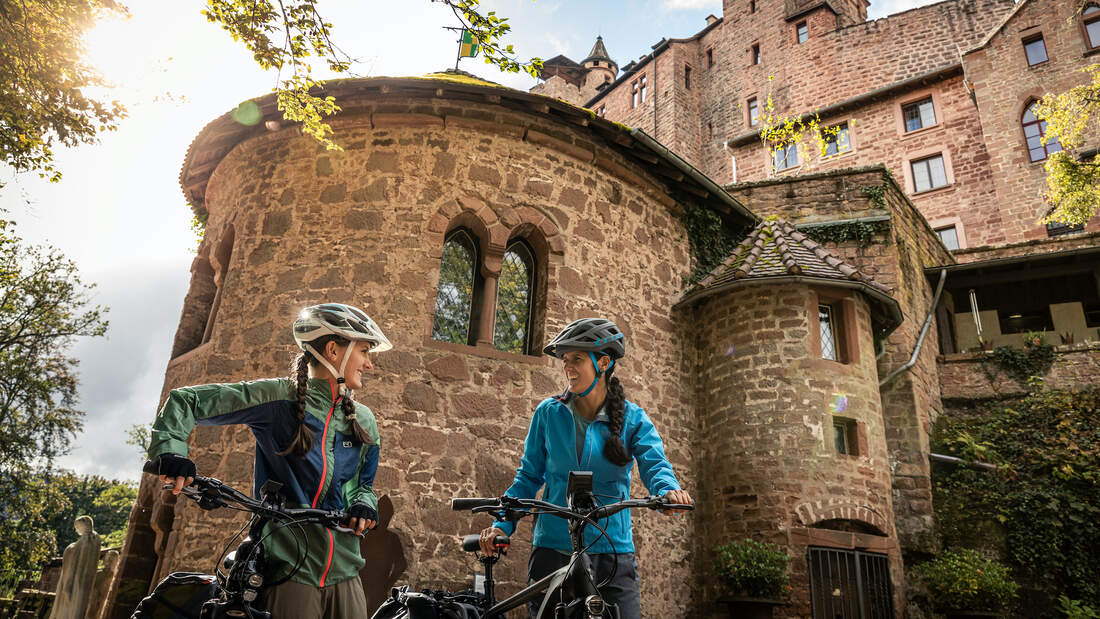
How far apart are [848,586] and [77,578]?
383 inches

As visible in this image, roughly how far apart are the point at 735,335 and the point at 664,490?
716cm

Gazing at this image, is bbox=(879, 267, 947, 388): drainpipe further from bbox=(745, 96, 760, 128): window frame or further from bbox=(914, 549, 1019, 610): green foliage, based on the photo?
bbox=(745, 96, 760, 128): window frame

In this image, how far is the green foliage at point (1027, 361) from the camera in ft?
40.7

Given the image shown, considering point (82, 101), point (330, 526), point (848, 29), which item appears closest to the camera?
point (330, 526)

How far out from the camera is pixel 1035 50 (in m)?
22.3

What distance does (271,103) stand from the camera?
8391 mm

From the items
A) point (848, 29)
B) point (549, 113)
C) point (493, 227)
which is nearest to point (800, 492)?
point (493, 227)

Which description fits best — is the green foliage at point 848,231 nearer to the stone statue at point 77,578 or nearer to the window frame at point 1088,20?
the stone statue at point 77,578

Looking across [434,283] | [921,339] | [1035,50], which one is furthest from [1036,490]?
[1035,50]

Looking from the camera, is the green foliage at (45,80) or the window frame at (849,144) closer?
the green foliage at (45,80)

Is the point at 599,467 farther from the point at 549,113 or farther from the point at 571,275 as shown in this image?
the point at 549,113

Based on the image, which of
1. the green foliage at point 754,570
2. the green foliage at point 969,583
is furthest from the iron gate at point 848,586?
the green foliage at point 969,583

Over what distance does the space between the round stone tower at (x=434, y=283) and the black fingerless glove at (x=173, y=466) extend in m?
4.78

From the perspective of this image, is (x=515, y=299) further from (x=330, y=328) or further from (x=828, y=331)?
(x=330, y=328)
